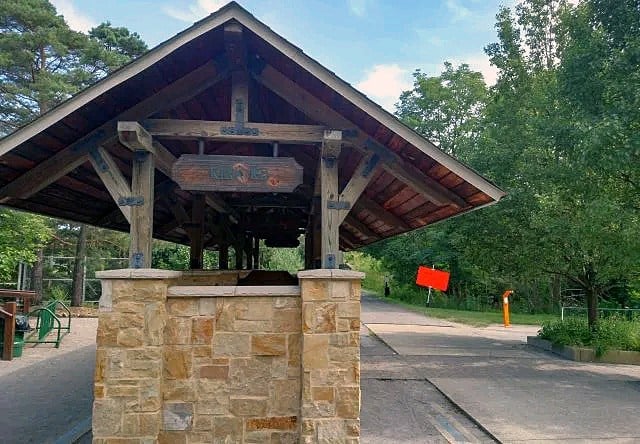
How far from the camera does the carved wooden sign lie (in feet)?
15.3

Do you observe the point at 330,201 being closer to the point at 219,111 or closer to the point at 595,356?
the point at 219,111

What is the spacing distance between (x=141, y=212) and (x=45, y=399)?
12.8ft

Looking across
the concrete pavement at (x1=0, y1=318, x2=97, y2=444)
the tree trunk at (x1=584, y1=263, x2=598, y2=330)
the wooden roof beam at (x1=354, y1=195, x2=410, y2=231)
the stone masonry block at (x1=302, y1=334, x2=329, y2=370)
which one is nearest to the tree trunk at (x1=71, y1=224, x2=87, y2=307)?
the concrete pavement at (x1=0, y1=318, x2=97, y2=444)

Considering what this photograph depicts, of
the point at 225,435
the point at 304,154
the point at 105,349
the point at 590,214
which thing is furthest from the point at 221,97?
the point at 590,214

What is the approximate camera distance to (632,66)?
27.4 ft

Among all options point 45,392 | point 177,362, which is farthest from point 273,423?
point 45,392

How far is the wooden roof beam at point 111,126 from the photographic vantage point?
4918 millimetres

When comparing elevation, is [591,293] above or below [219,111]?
below

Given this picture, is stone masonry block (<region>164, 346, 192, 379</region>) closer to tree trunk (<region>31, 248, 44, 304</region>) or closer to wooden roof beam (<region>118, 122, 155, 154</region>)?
wooden roof beam (<region>118, 122, 155, 154</region>)

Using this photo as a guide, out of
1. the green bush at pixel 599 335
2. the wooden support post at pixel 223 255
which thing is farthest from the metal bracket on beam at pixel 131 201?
the green bush at pixel 599 335

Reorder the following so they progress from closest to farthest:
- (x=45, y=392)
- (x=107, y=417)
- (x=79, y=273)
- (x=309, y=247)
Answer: (x=107, y=417), (x=45, y=392), (x=309, y=247), (x=79, y=273)

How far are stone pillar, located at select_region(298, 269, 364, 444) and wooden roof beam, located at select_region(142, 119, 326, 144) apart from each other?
1489 mm

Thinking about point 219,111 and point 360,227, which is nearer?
point 219,111

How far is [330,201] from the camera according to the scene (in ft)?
16.1
